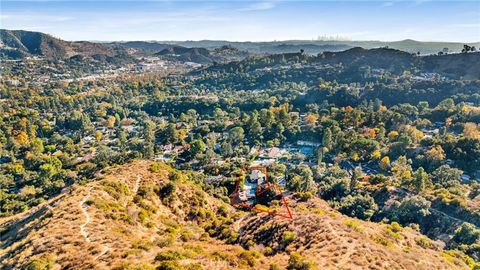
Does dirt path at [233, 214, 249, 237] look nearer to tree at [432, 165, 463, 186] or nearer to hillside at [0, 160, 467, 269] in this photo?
hillside at [0, 160, 467, 269]

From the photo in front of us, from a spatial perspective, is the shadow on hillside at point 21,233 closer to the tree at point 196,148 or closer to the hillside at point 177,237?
the hillside at point 177,237

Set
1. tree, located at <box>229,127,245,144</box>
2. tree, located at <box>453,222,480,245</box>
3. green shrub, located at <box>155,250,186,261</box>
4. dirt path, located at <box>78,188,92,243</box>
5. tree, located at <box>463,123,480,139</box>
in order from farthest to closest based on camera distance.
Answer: tree, located at <box>229,127,245,144</box>
tree, located at <box>463,123,480,139</box>
tree, located at <box>453,222,480,245</box>
dirt path, located at <box>78,188,92,243</box>
green shrub, located at <box>155,250,186,261</box>

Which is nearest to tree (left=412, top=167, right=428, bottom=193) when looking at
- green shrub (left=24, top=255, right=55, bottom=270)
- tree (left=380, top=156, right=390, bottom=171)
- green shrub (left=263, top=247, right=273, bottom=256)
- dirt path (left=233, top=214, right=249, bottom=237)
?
tree (left=380, top=156, right=390, bottom=171)

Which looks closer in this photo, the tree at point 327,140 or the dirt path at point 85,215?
the dirt path at point 85,215

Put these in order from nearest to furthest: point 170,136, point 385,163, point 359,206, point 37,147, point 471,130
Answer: point 359,206 → point 385,163 → point 471,130 → point 37,147 → point 170,136

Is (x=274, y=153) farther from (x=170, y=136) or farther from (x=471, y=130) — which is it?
(x=471, y=130)

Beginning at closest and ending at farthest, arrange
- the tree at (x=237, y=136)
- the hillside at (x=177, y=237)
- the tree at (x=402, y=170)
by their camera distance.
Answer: the hillside at (x=177, y=237) → the tree at (x=402, y=170) → the tree at (x=237, y=136)

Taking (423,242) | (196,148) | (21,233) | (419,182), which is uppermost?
(21,233)

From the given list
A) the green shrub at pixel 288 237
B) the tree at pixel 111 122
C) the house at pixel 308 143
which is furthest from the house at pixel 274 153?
the tree at pixel 111 122

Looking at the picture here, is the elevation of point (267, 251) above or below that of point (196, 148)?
above

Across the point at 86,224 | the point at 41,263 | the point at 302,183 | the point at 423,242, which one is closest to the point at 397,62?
the point at 302,183
